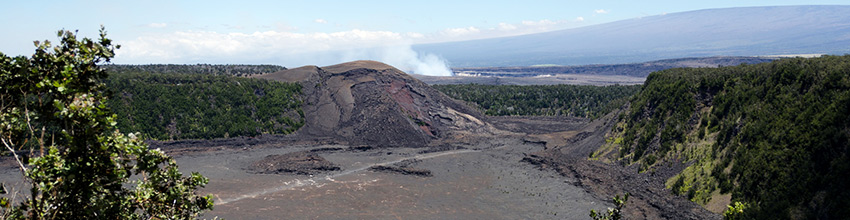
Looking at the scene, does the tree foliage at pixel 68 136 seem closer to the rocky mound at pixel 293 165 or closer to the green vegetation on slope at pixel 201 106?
the rocky mound at pixel 293 165

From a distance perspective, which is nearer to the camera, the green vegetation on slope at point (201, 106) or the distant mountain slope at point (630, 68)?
the green vegetation on slope at point (201, 106)

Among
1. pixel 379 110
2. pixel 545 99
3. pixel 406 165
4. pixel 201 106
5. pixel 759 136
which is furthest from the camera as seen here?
pixel 545 99

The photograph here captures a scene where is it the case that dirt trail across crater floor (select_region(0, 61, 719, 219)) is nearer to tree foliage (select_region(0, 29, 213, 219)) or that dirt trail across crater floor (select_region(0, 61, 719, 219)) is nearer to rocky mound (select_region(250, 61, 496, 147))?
rocky mound (select_region(250, 61, 496, 147))

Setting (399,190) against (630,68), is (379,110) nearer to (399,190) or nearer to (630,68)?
(399,190)

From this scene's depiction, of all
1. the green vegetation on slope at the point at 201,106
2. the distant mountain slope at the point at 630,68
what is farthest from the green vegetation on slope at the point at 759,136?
the distant mountain slope at the point at 630,68

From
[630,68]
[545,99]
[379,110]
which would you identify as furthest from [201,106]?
[630,68]

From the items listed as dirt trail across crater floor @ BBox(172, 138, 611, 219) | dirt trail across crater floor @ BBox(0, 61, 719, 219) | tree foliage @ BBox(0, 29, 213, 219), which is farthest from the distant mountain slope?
tree foliage @ BBox(0, 29, 213, 219)

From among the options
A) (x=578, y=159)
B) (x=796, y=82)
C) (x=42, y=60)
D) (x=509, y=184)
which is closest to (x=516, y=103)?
(x=578, y=159)

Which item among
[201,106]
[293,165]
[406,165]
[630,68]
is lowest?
[406,165]
